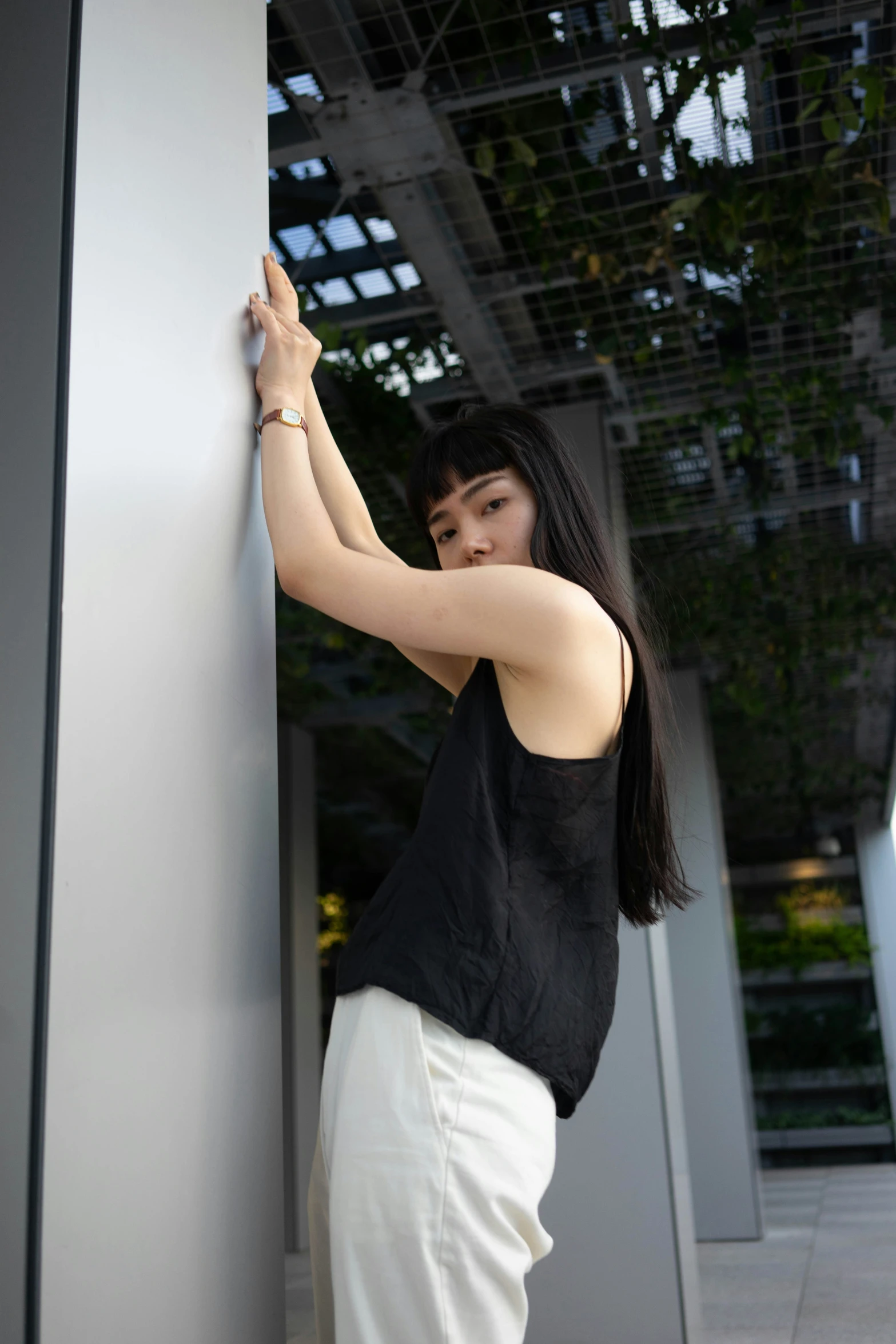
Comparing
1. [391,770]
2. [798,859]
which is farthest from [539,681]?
[798,859]

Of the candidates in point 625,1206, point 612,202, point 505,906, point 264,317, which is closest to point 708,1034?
point 625,1206

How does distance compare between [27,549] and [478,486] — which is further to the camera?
[478,486]

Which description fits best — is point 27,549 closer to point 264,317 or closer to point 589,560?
point 264,317

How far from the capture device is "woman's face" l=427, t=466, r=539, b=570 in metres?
1.36

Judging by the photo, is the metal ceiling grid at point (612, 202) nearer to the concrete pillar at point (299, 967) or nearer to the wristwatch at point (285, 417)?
the wristwatch at point (285, 417)

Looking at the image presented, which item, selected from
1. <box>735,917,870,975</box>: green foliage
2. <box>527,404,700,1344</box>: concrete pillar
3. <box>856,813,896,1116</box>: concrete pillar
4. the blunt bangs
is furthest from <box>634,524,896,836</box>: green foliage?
<box>735,917,870,975</box>: green foliage

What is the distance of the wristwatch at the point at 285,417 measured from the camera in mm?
1223

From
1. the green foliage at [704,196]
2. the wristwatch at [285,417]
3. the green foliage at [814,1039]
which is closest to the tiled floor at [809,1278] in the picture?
the green foliage at [704,196]

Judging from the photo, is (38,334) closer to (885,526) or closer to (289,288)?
(289,288)

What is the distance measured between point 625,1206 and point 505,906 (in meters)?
2.84

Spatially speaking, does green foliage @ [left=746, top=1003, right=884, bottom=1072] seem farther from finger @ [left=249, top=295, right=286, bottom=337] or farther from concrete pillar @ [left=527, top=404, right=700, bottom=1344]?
finger @ [left=249, top=295, right=286, bottom=337]

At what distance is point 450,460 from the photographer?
140cm

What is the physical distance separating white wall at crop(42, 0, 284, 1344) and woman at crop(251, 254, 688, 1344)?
0.24 ft

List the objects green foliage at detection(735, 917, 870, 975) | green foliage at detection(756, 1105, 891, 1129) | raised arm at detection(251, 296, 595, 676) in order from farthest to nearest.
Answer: green foliage at detection(735, 917, 870, 975) < green foliage at detection(756, 1105, 891, 1129) < raised arm at detection(251, 296, 595, 676)
